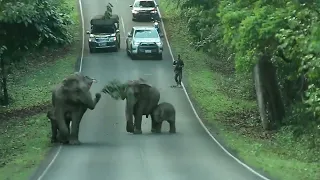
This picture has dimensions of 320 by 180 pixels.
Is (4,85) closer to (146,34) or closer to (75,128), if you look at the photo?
(75,128)

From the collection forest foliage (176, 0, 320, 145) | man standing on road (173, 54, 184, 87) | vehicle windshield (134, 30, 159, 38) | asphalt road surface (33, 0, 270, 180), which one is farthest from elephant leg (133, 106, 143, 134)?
vehicle windshield (134, 30, 159, 38)

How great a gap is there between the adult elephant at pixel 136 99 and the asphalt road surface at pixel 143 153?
1.76 feet

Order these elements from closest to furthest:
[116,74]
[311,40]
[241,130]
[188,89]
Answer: [311,40], [241,130], [188,89], [116,74]

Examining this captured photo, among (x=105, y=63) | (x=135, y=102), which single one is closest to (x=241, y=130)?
(x=135, y=102)

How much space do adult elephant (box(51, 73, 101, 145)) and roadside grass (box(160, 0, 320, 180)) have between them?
5.32 m

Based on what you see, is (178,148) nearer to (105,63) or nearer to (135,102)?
(135,102)

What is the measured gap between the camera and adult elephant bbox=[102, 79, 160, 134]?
30766mm

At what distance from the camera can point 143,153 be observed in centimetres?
2619

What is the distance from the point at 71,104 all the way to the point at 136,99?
3.41m

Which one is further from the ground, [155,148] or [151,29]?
[151,29]

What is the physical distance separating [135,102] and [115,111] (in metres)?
6.99

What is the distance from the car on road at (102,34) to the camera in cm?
5522

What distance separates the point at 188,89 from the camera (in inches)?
1742

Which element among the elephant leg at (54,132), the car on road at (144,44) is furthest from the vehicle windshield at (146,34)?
the elephant leg at (54,132)
